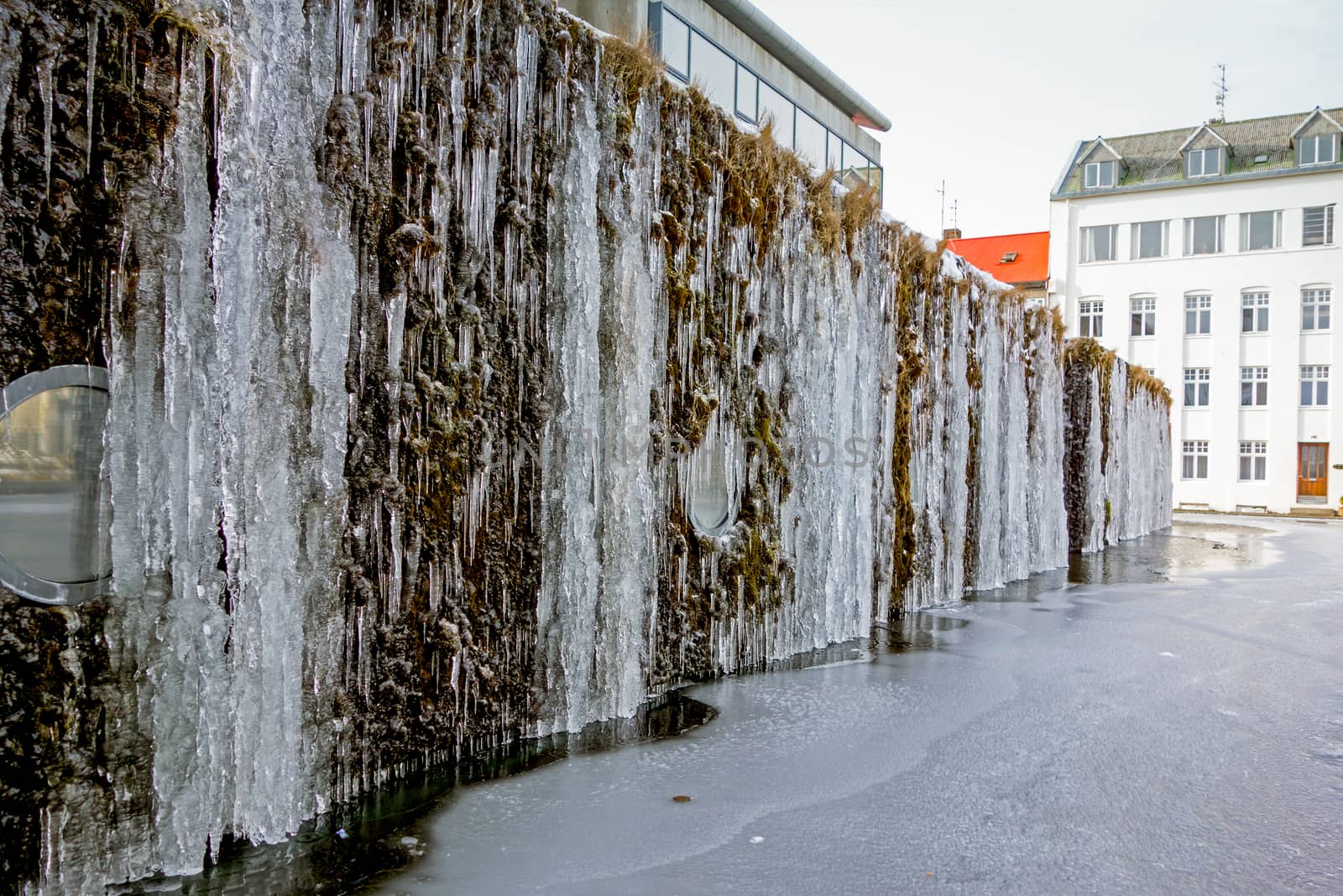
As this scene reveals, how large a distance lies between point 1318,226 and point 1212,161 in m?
4.12

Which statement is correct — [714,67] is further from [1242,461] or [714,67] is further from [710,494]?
[1242,461]

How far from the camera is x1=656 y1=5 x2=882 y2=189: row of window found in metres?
11.4

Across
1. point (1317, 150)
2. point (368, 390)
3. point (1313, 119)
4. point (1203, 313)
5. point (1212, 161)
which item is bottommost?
point (368, 390)

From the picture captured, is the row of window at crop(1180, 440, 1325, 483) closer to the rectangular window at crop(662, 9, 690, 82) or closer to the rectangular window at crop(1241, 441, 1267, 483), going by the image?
the rectangular window at crop(1241, 441, 1267, 483)

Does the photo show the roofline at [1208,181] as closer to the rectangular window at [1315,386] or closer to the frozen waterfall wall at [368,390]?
the rectangular window at [1315,386]

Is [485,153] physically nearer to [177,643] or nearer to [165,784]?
[177,643]

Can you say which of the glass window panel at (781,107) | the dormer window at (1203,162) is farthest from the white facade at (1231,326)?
the glass window panel at (781,107)

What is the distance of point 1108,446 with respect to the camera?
42.2 ft

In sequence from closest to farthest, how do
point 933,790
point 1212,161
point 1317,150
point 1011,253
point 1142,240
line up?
Answer: 1. point 933,790
2. point 1317,150
3. point 1212,161
4. point 1142,240
5. point 1011,253

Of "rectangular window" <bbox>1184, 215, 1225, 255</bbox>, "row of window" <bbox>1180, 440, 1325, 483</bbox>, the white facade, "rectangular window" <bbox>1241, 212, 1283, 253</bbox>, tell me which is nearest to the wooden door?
"row of window" <bbox>1180, 440, 1325, 483</bbox>

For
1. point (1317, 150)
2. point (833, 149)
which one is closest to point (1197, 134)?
point (1317, 150)

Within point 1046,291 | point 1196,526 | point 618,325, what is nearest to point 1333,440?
point 1046,291

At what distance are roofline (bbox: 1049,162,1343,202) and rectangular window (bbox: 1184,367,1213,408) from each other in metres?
6.47

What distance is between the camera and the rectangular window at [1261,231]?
30109 millimetres
